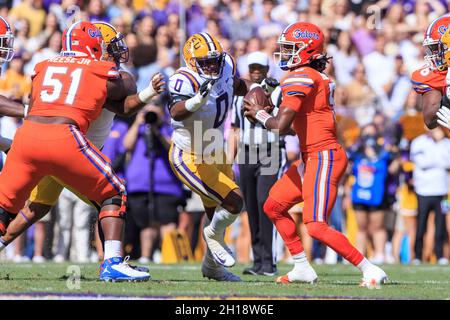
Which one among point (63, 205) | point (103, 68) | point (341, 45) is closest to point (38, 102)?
point (103, 68)

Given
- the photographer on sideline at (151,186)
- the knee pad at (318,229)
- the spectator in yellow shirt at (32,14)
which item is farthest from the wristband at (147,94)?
the spectator in yellow shirt at (32,14)

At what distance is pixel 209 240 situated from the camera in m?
8.81

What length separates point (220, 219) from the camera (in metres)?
8.76

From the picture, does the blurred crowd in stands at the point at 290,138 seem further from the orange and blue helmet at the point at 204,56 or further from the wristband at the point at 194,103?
the wristband at the point at 194,103

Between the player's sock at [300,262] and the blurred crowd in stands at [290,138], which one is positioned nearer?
the player's sock at [300,262]

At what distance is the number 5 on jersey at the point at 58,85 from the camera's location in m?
7.78

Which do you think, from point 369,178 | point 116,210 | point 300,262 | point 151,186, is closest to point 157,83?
point 116,210

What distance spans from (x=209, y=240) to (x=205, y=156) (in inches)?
29.3

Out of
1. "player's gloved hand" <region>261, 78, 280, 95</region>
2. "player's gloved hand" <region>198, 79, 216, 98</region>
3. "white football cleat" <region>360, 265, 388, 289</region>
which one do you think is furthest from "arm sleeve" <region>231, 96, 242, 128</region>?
"white football cleat" <region>360, 265, 388, 289</region>

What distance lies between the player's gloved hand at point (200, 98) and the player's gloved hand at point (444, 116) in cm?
187

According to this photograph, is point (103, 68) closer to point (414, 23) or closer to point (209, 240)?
point (209, 240)

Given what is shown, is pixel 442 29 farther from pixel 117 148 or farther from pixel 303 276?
pixel 117 148

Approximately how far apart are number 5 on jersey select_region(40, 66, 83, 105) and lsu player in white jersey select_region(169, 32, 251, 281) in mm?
1001

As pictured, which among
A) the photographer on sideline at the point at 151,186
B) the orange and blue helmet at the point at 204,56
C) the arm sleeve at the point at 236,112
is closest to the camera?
the orange and blue helmet at the point at 204,56
